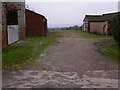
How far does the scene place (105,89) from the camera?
7066 millimetres

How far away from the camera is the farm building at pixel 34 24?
31875 mm

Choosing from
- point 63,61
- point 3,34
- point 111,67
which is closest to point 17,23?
point 3,34

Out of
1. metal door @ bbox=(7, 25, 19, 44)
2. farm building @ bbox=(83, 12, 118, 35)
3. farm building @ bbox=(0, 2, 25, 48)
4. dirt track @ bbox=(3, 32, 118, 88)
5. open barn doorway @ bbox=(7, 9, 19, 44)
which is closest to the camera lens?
dirt track @ bbox=(3, 32, 118, 88)

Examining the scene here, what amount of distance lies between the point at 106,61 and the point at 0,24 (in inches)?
366

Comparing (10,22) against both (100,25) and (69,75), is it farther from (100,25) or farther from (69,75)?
(100,25)

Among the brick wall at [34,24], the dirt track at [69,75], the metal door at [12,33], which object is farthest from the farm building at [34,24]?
the dirt track at [69,75]

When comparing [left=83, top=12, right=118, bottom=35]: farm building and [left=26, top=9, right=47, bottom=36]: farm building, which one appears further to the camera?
[left=83, top=12, right=118, bottom=35]: farm building

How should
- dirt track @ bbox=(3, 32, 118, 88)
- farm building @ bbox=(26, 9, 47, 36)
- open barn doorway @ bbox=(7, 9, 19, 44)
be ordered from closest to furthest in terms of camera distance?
1. dirt track @ bbox=(3, 32, 118, 88)
2. open barn doorway @ bbox=(7, 9, 19, 44)
3. farm building @ bbox=(26, 9, 47, 36)

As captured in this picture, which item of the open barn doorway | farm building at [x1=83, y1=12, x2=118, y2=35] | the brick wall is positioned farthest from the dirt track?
farm building at [x1=83, y1=12, x2=118, y2=35]

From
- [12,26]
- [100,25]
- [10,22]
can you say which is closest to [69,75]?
[12,26]

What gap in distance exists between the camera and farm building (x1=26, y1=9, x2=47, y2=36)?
31875 millimetres

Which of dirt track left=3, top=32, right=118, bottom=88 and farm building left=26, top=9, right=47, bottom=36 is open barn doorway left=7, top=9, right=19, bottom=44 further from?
dirt track left=3, top=32, right=118, bottom=88

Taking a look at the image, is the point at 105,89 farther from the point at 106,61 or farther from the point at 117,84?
the point at 106,61

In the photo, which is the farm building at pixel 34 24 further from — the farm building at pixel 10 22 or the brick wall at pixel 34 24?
the farm building at pixel 10 22
